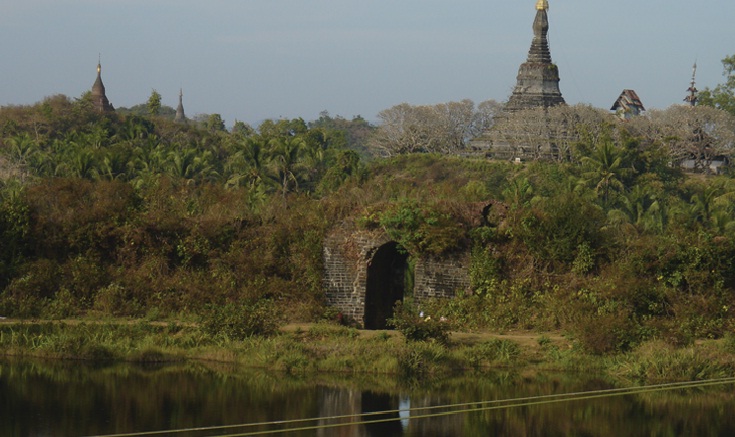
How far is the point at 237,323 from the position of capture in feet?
68.7

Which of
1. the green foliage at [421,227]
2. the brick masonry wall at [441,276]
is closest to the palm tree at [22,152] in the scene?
the green foliage at [421,227]

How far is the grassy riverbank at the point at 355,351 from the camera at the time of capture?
19.9m

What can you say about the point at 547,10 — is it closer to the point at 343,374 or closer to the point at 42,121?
the point at 42,121

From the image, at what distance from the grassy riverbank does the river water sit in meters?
0.46

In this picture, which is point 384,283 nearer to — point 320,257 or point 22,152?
point 320,257

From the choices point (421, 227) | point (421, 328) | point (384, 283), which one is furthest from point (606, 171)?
point (421, 328)

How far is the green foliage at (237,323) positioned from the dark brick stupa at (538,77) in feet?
157

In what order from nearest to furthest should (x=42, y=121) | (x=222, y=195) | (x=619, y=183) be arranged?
(x=222, y=195)
(x=619, y=183)
(x=42, y=121)

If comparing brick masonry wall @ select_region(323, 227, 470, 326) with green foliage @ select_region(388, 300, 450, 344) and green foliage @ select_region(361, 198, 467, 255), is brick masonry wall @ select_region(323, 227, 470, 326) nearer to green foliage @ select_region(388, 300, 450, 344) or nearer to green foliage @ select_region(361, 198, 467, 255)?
green foliage @ select_region(361, 198, 467, 255)

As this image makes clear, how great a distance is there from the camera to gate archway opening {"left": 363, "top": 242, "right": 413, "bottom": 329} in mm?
23609

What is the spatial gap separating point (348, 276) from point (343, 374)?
12.1 feet

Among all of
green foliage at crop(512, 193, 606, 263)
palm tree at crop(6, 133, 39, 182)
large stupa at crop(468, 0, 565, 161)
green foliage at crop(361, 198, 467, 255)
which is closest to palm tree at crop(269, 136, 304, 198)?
palm tree at crop(6, 133, 39, 182)

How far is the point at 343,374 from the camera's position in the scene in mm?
19938

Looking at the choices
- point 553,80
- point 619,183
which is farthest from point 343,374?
point 553,80
